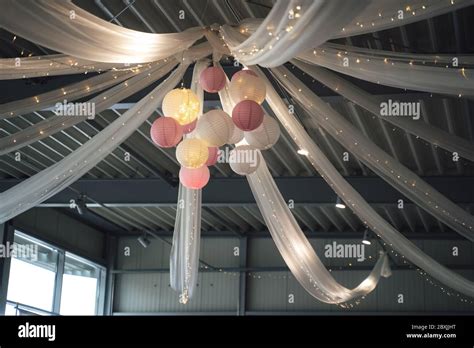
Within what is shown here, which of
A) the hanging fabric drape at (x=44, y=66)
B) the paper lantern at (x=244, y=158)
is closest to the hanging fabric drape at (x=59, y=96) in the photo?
the hanging fabric drape at (x=44, y=66)

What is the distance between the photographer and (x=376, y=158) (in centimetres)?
537

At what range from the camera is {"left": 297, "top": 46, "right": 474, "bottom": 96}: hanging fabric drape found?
14.1 feet

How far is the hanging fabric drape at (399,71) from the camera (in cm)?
430

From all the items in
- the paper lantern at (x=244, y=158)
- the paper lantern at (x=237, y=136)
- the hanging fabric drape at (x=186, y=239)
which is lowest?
the hanging fabric drape at (x=186, y=239)

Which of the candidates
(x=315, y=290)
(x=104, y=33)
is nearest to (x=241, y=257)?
(x=315, y=290)

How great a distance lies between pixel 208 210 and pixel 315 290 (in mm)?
6745

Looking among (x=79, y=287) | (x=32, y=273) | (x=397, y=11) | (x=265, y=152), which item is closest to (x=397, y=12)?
(x=397, y=11)

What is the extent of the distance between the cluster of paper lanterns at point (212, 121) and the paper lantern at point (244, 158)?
0.31ft

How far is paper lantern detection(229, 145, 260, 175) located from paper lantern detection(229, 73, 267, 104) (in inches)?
19.3

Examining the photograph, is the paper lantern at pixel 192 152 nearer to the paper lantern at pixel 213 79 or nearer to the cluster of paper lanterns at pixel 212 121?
the cluster of paper lanterns at pixel 212 121

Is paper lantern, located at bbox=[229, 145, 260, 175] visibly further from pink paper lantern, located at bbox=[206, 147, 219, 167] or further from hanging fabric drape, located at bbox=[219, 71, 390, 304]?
hanging fabric drape, located at bbox=[219, 71, 390, 304]

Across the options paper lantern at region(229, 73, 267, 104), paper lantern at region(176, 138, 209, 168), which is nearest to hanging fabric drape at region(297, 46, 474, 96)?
paper lantern at region(229, 73, 267, 104)

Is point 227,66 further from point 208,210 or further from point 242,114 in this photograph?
point 208,210

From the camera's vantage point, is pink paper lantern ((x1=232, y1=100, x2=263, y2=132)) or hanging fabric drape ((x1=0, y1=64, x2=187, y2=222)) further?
hanging fabric drape ((x1=0, y1=64, x2=187, y2=222))
